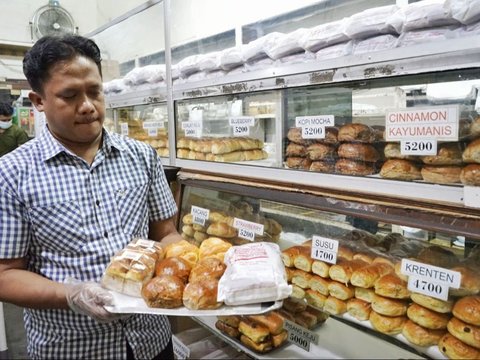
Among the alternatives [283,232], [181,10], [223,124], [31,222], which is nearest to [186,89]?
[223,124]

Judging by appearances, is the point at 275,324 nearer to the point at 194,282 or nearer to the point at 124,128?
the point at 194,282

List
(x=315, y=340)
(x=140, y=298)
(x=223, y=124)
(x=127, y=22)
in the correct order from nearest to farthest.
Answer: (x=140, y=298) < (x=315, y=340) < (x=223, y=124) < (x=127, y=22)

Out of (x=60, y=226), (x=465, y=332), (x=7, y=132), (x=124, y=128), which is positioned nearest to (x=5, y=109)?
(x=7, y=132)

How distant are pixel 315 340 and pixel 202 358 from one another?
693mm

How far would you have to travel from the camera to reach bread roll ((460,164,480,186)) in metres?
1.04

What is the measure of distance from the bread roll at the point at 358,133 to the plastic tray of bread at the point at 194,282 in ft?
1.61

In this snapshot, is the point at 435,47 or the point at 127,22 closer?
the point at 435,47

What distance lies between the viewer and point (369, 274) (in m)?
1.41

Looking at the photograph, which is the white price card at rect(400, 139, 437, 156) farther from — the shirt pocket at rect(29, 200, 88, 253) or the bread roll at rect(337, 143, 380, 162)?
the shirt pocket at rect(29, 200, 88, 253)

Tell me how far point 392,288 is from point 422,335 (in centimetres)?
17

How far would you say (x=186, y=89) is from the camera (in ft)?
6.64

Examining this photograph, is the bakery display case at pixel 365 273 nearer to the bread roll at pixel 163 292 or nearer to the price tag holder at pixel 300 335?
the price tag holder at pixel 300 335

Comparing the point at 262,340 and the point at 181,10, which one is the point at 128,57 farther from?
the point at 262,340

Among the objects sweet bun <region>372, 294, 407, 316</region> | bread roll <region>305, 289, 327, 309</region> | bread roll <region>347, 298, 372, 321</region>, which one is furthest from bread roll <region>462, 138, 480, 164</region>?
bread roll <region>305, 289, 327, 309</region>
